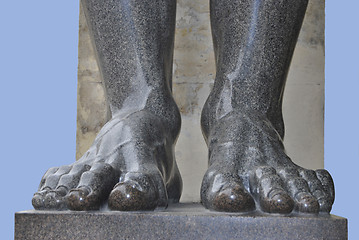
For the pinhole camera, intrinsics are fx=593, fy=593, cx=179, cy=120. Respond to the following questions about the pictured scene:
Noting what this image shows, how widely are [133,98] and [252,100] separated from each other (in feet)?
0.87

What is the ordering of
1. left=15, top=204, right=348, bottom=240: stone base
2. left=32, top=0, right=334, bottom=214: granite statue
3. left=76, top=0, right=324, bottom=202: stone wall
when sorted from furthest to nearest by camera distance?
1. left=76, top=0, right=324, bottom=202: stone wall
2. left=32, top=0, right=334, bottom=214: granite statue
3. left=15, top=204, right=348, bottom=240: stone base

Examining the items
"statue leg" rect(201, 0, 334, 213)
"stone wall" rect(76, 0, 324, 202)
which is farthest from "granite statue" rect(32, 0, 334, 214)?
"stone wall" rect(76, 0, 324, 202)

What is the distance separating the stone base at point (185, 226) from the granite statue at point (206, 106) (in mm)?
77

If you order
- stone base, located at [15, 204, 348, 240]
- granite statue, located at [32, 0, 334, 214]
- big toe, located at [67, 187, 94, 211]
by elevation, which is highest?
granite statue, located at [32, 0, 334, 214]

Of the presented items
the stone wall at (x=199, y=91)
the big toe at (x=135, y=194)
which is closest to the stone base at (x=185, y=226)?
the big toe at (x=135, y=194)

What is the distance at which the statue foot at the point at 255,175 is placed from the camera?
104cm

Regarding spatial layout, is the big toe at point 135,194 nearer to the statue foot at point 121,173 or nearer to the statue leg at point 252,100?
the statue foot at point 121,173

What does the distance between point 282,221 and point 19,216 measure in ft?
1.49

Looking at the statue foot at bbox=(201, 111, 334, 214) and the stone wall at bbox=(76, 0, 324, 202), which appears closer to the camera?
the statue foot at bbox=(201, 111, 334, 214)

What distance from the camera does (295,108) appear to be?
1.83 meters

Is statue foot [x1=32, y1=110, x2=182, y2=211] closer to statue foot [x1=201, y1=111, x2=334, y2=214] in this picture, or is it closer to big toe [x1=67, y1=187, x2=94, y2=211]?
big toe [x1=67, y1=187, x2=94, y2=211]

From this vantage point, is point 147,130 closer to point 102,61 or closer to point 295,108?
point 102,61

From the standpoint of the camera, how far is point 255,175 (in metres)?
1.12

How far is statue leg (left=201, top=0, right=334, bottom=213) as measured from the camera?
3.71ft
